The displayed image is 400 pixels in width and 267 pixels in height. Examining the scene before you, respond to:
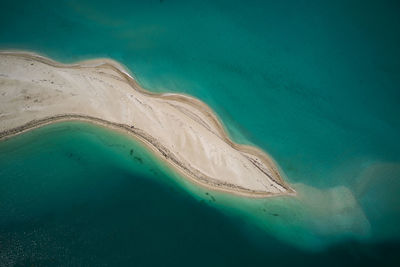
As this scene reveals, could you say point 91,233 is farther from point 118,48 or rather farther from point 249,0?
point 249,0

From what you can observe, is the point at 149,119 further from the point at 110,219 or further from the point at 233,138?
the point at 110,219

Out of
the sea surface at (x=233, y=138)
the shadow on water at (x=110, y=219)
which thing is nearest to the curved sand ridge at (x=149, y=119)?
the sea surface at (x=233, y=138)

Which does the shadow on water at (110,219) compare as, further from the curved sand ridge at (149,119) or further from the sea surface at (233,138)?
the curved sand ridge at (149,119)

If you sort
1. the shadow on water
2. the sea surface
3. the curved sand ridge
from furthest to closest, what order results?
the curved sand ridge < the sea surface < the shadow on water

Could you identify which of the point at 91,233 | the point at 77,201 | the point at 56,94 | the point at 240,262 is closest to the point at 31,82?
the point at 56,94

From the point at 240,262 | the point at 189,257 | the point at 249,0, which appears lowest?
the point at 189,257

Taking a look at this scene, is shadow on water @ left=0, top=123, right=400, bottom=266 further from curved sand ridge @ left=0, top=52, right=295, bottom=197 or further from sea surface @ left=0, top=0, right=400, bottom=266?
curved sand ridge @ left=0, top=52, right=295, bottom=197

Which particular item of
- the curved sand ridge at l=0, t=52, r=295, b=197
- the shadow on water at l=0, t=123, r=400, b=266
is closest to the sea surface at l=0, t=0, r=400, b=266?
the shadow on water at l=0, t=123, r=400, b=266
